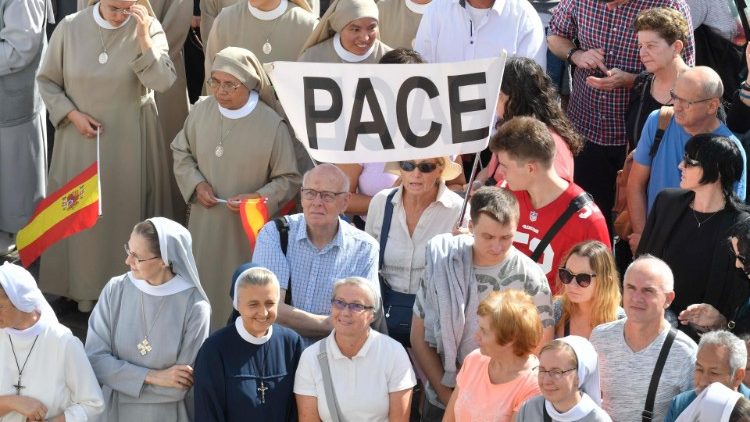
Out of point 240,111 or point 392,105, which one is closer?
point 392,105

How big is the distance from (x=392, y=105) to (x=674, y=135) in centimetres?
168

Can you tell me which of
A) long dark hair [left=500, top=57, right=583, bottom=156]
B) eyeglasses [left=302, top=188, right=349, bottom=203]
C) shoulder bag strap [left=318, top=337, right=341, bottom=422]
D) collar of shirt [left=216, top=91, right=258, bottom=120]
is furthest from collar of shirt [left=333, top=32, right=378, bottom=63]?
shoulder bag strap [left=318, top=337, right=341, bottom=422]

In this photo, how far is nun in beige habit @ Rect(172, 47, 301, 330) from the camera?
8680 millimetres

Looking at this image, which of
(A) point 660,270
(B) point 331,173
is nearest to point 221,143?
(B) point 331,173

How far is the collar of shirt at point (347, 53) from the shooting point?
8.88 metres

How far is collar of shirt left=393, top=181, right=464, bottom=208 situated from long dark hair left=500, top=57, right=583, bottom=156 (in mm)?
624

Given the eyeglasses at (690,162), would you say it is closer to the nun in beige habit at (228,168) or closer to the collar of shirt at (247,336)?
the collar of shirt at (247,336)

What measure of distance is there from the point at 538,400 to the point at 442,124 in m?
1.95

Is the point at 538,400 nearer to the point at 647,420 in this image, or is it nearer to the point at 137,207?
the point at 647,420

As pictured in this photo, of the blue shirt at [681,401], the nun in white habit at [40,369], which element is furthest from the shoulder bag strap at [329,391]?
the blue shirt at [681,401]

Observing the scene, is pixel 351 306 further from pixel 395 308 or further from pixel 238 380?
pixel 395 308

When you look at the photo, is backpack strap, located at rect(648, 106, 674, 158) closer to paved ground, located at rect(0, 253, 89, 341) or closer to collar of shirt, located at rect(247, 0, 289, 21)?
collar of shirt, located at rect(247, 0, 289, 21)

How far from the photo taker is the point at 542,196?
7.08 meters

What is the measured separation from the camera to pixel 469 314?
6.73 metres
